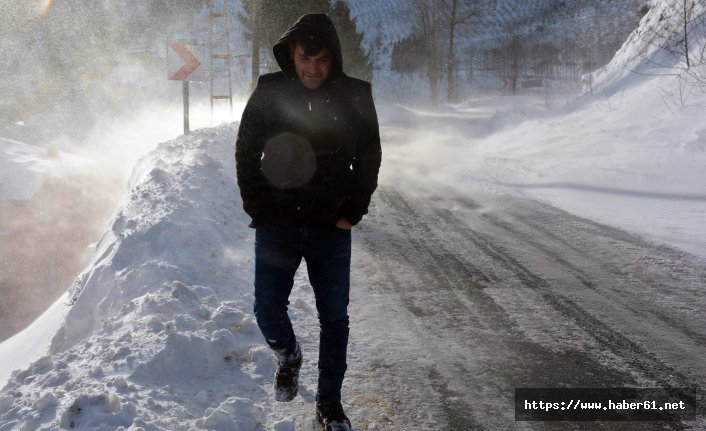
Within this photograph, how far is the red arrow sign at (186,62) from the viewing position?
1217 centimetres

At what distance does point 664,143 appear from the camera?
1030 centimetres

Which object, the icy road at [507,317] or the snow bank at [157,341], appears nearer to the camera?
the snow bank at [157,341]

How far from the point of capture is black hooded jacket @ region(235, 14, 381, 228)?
2.60 m

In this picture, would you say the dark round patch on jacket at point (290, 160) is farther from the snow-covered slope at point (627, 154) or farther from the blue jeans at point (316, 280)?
the snow-covered slope at point (627, 154)

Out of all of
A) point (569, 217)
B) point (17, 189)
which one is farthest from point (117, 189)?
point (569, 217)

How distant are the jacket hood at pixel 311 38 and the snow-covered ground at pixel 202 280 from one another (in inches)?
73.1

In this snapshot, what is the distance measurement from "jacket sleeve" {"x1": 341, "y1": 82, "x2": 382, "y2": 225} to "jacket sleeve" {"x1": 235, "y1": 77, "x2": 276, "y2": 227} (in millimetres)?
406

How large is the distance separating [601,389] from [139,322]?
3069 millimetres

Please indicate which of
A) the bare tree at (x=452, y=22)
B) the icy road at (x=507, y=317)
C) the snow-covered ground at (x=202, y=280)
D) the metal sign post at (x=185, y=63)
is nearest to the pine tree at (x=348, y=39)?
the bare tree at (x=452, y=22)

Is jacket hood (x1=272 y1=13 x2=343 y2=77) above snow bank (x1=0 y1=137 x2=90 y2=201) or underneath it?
above

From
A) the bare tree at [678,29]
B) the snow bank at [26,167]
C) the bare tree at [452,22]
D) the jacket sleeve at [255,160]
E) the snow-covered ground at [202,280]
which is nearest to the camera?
the jacket sleeve at [255,160]

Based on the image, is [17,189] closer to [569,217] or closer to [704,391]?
[569,217]

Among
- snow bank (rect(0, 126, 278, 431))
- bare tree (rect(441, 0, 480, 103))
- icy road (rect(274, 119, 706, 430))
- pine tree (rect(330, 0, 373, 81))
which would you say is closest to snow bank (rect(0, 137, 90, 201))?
snow bank (rect(0, 126, 278, 431))

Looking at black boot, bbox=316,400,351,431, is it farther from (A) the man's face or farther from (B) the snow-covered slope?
(B) the snow-covered slope
